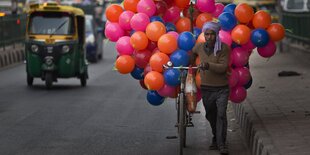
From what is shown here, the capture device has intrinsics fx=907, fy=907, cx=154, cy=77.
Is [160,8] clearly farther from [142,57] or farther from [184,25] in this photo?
[142,57]

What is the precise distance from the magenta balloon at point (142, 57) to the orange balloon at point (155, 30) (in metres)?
0.40

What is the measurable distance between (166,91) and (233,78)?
887 millimetres

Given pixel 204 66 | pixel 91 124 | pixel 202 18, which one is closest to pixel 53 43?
pixel 91 124

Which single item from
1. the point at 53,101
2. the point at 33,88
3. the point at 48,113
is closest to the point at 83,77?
the point at 33,88

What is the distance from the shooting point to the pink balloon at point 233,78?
1157cm

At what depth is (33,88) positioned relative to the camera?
2248 cm

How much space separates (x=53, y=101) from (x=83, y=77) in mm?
4535

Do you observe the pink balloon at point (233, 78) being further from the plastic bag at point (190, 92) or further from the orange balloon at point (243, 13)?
the orange balloon at point (243, 13)

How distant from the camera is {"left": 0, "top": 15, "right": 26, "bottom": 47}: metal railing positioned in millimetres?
33100

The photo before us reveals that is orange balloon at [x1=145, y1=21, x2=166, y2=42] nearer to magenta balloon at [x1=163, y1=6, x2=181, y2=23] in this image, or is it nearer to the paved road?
magenta balloon at [x1=163, y1=6, x2=181, y2=23]

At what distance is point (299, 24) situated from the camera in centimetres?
2866

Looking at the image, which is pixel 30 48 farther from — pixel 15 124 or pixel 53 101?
pixel 15 124

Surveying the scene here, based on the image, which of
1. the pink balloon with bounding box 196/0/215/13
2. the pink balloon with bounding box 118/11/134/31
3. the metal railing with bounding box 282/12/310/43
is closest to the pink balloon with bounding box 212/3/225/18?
the pink balloon with bounding box 196/0/215/13

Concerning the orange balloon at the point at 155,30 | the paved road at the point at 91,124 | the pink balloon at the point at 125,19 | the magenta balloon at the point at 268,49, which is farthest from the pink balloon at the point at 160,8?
the paved road at the point at 91,124
